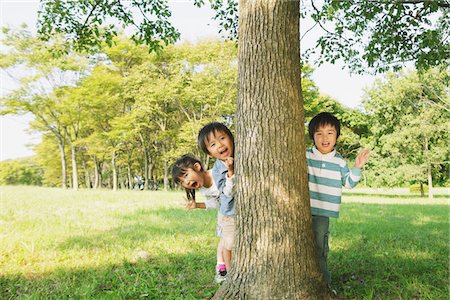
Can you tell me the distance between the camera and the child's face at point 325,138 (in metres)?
3.26

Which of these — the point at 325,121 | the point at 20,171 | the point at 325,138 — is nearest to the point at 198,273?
the point at 325,138

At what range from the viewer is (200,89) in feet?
79.3

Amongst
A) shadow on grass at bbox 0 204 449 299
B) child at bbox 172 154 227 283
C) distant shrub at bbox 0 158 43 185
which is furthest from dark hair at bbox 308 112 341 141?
distant shrub at bbox 0 158 43 185

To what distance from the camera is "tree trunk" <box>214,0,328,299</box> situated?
2709 millimetres

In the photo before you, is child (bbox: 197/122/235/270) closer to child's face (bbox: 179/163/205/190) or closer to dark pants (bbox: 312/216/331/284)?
child's face (bbox: 179/163/205/190)

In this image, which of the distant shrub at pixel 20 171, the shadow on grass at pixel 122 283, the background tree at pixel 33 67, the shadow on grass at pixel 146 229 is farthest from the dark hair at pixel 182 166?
the distant shrub at pixel 20 171

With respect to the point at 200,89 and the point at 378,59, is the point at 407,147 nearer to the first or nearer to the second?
the point at 200,89

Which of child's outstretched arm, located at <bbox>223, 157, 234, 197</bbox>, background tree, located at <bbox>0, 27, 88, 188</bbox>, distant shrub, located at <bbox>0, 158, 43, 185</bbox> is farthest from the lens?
distant shrub, located at <bbox>0, 158, 43, 185</bbox>

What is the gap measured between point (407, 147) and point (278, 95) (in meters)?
23.6

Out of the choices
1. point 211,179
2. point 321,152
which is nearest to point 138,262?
point 211,179

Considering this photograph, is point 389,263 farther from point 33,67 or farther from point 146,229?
point 33,67

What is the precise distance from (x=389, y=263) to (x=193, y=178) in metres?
2.41

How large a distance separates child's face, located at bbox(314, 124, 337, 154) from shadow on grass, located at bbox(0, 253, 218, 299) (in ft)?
A: 5.07

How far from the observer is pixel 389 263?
14.0ft
